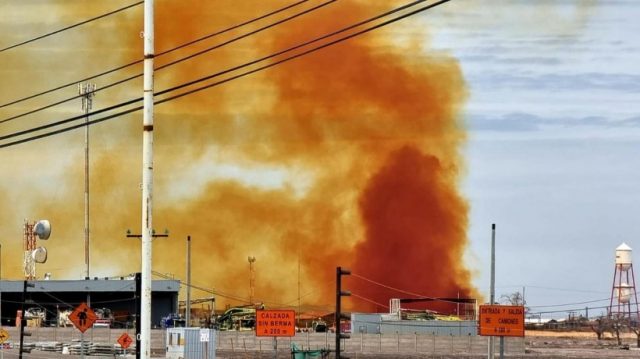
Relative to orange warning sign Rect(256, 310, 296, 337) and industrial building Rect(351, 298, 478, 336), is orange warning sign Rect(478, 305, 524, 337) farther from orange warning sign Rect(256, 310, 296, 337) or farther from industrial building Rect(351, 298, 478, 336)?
industrial building Rect(351, 298, 478, 336)

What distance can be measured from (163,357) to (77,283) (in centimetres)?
6610

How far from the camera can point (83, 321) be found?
6525 centimetres

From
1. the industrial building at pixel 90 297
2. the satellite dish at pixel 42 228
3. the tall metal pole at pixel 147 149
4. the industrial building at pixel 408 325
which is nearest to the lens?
the tall metal pole at pixel 147 149

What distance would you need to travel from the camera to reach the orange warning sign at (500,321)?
72000mm

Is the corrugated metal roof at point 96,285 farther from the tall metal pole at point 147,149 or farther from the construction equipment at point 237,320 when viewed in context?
the tall metal pole at point 147,149

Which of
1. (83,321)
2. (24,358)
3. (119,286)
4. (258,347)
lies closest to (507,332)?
(83,321)

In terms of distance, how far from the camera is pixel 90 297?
180625 mm

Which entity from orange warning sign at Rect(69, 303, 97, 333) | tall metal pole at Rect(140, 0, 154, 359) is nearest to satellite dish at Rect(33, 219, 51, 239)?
orange warning sign at Rect(69, 303, 97, 333)

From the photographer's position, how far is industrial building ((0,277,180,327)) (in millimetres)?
174375

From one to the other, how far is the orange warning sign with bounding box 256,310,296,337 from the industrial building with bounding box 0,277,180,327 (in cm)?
8208

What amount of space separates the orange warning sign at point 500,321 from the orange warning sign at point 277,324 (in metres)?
21.2

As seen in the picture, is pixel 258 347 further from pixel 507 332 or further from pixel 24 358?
pixel 507 332

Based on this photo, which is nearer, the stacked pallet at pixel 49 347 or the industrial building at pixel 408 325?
the stacked pallet at pixel 49 347

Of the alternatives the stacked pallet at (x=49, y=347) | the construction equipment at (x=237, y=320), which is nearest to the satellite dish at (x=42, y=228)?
the stacked pallet at (x=49, y=347)
